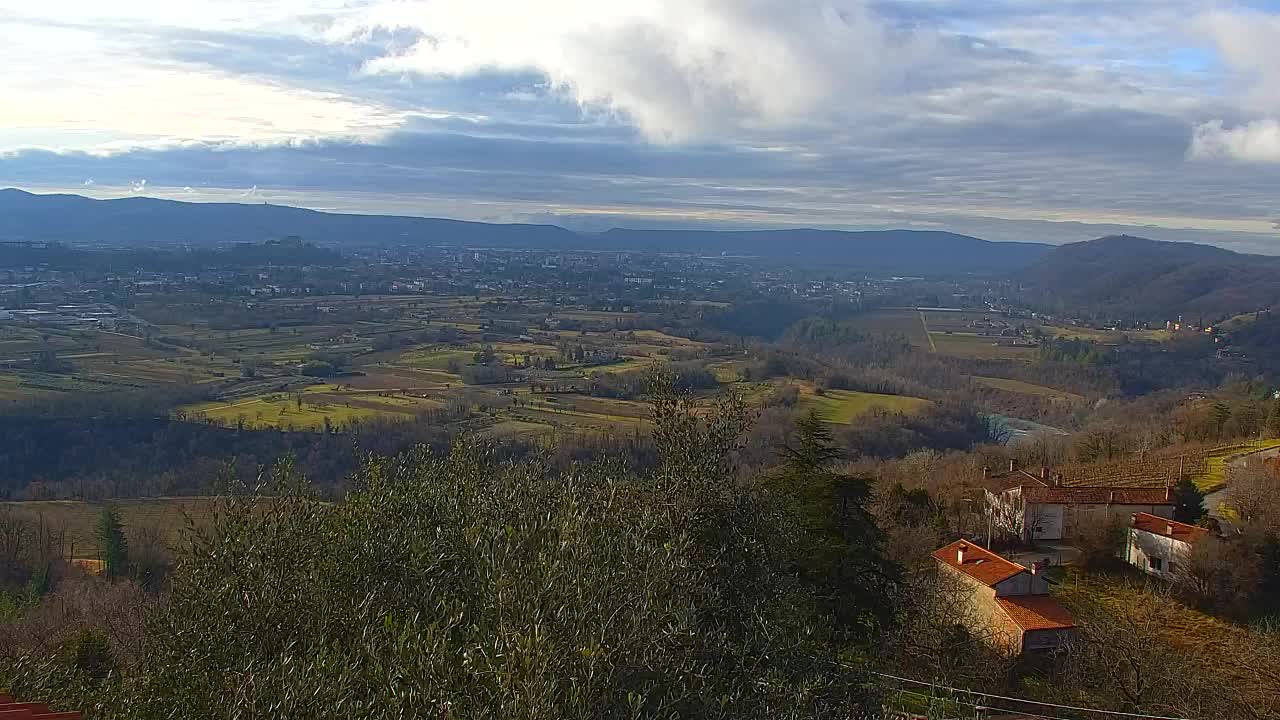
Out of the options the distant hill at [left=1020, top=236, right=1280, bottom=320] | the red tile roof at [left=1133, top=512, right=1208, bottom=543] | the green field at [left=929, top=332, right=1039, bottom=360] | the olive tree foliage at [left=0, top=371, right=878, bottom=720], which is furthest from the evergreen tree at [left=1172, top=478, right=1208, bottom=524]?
the distant hill at [left=1020, top=236, right=1280, bottom=320]

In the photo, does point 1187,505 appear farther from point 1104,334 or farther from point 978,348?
point 1104,334

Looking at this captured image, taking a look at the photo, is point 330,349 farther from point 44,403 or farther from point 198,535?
point 198,535

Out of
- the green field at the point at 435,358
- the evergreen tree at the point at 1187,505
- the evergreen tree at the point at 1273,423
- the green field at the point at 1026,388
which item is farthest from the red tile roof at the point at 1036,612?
the green field at the point at 1026,388

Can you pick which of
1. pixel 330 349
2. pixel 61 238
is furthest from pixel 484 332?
pixel 61 238

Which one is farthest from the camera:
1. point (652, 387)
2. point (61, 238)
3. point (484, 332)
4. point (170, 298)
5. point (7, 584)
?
point (61, 238)

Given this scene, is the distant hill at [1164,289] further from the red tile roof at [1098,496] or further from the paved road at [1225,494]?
the red tile roof at [1098,496]

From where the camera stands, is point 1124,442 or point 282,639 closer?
point 282,639

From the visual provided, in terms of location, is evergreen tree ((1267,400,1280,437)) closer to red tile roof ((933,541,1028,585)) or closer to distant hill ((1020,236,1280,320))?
red tile roof ((933,541,1028,585))
